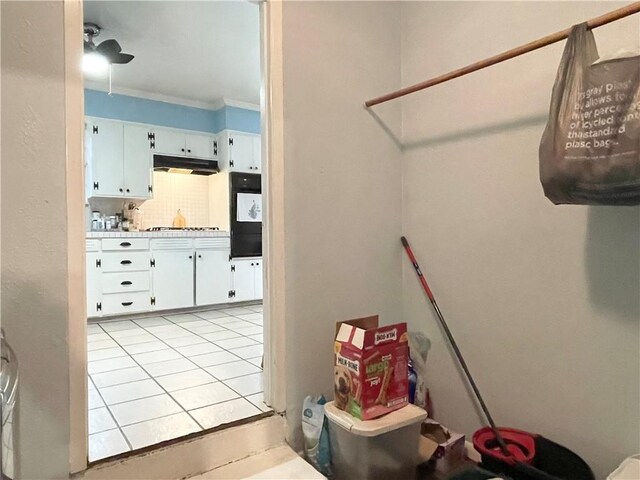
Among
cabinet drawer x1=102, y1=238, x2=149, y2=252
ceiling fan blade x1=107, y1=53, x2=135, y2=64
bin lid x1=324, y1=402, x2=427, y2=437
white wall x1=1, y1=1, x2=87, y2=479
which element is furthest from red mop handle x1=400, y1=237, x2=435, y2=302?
cabinet drawer x1=102, y1=238, x2=149, y2=252

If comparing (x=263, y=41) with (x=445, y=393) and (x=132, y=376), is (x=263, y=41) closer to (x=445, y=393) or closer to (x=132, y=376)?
(x=445, y=393)

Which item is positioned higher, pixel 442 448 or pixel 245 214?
pixel 245 214

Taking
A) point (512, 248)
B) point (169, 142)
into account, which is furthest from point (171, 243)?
point (512, 248)

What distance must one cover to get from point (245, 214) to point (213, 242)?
51cm

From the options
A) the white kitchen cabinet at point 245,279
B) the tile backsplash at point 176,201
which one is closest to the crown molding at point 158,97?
the tile backsplash at point 176,201

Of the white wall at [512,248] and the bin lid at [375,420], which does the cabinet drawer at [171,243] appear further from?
the bin lid at [375,420]

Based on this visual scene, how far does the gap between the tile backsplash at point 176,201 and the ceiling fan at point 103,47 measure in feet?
6.73

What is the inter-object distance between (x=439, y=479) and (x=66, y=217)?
5.50ft

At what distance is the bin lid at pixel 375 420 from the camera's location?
148cm

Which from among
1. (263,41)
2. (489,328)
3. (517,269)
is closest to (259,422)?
(489,328)

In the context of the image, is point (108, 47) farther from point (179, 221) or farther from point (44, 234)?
point (179, 221)

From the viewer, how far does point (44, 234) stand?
1303 millimetres

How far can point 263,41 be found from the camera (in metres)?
1.77

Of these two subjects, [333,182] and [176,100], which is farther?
[176,100]
